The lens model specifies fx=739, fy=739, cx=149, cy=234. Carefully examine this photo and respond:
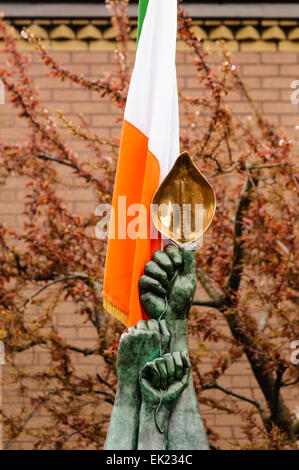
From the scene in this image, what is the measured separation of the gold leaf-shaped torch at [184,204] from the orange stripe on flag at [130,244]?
0.07 meters

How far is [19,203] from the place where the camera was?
252 inches

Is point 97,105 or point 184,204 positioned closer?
point 184,204

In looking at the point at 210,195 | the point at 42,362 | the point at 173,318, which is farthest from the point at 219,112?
the point at 42,362

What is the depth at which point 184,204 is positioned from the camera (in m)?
3.01

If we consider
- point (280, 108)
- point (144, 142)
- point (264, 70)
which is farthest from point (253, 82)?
point (144, 142)

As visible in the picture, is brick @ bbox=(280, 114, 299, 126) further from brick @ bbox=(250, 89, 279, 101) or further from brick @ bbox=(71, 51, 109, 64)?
brick @ bbox=(71, 51, 109, 64)

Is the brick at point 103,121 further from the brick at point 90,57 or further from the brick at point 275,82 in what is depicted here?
the brick at point 275,82

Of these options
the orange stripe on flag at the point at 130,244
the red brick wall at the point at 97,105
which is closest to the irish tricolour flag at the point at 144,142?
the orange stripe on flag at the point at 130,244

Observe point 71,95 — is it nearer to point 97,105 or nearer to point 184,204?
point 97,105

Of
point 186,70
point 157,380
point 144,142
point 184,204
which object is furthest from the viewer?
point 186,70

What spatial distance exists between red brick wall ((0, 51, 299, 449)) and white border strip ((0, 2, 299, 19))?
1.09 feet

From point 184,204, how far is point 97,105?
372 cm

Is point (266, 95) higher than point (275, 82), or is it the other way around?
point (275, 82)

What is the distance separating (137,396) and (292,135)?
403 cm
